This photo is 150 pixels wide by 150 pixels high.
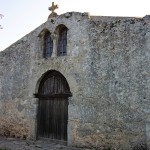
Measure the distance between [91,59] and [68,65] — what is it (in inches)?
43.1

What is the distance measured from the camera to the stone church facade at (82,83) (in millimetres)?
8773

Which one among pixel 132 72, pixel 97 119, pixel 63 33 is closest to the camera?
pixel 132 72

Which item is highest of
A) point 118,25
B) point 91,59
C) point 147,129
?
point 118,25

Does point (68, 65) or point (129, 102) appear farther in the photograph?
point (68, 65)

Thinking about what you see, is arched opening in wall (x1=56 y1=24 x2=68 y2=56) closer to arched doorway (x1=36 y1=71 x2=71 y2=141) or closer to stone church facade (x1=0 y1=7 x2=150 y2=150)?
stone church facade (x1=0 y1=7 x2=150 y2=150)

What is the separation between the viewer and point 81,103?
10.1 m

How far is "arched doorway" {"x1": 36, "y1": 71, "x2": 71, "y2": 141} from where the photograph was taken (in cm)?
1084

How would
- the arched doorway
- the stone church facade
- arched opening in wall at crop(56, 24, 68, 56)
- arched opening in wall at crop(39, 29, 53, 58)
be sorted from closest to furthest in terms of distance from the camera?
the stone church facade → the arched doorway → arched opening in wall at crop(56, 24, 68, 56) → arched opening in wall at crop(39, 29, 53, 58)

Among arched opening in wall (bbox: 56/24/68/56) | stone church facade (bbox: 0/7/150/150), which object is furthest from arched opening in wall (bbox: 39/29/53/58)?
arched opening in wall (bbox: 56/24/68/56)

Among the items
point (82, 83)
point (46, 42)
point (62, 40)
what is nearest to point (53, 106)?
point (82, 83)

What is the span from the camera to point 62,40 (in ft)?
37.3

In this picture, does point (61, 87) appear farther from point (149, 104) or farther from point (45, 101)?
point (149, 104)

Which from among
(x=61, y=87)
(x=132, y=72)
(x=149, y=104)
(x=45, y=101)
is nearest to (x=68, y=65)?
(x=61, y=87)

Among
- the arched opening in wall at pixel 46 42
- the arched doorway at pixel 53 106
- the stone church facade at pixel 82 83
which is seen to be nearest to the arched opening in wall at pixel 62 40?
the stone church facade at pixel 82 83
